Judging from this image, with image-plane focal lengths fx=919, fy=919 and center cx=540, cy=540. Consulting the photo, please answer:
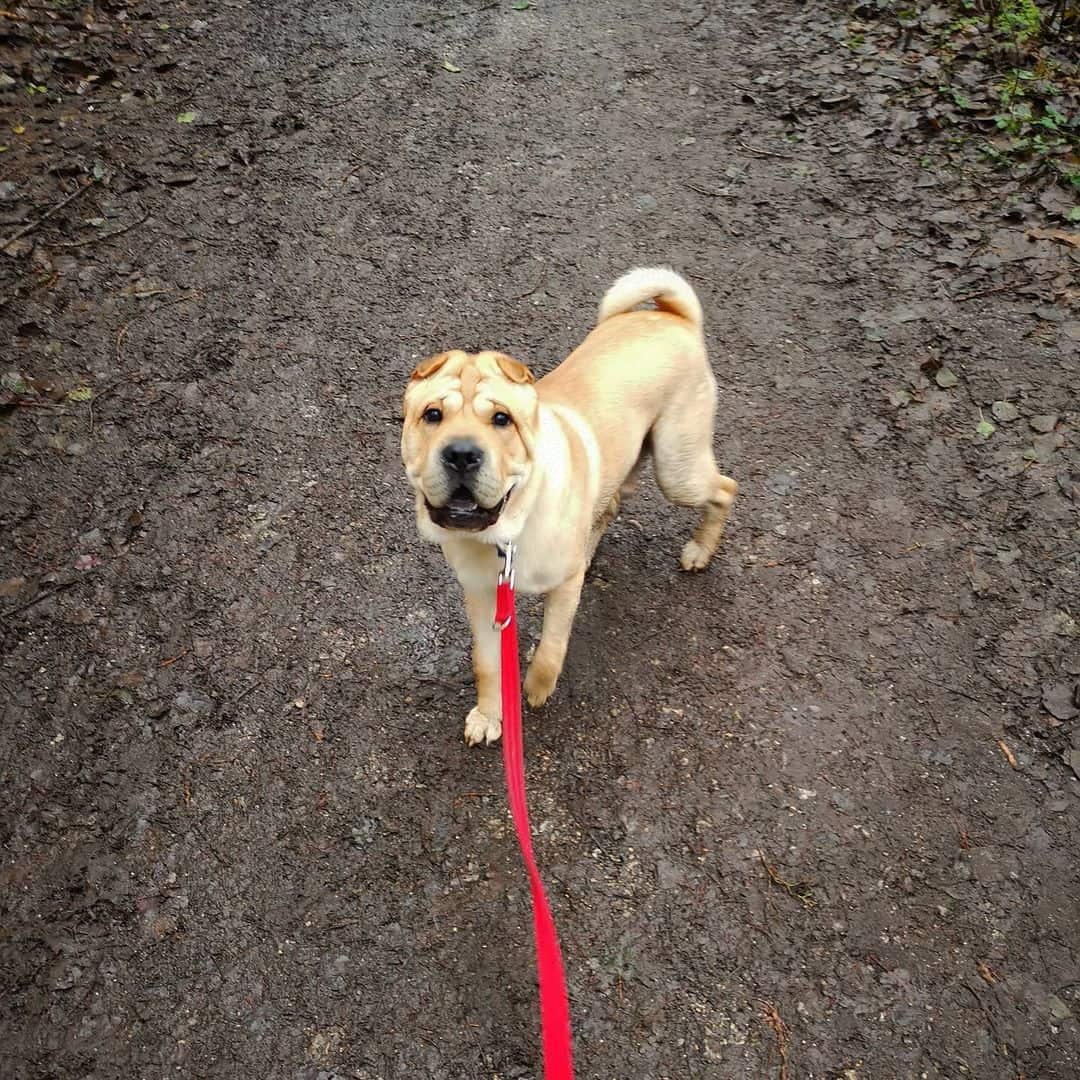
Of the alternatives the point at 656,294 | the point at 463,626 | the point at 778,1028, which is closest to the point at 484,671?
the point at 463,626

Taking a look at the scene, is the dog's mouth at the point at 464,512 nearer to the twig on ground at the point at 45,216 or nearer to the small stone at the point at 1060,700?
the small stone at the point at 1060,700

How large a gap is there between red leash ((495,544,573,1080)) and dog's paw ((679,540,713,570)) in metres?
1.37

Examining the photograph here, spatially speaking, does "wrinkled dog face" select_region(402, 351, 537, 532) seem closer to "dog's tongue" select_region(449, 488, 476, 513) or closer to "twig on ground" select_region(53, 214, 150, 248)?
"dog's tongue" select_region(449, 488, 476, 513)

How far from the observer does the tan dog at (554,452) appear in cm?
264

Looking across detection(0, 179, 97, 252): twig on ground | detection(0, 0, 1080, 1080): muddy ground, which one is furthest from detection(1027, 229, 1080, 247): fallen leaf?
detection(0, 179, 97, 252): twig on ground

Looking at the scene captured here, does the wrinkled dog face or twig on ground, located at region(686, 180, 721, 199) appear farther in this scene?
twig on ground, located at region(686, 180, 721, 199)

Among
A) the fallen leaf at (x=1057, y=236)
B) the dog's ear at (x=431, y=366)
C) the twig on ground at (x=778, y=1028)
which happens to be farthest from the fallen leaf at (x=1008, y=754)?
the fallen leaf at (x=1057, y=236)

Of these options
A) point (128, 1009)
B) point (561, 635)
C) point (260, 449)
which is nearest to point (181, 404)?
point (260, 449)

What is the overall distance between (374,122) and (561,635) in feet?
15.8

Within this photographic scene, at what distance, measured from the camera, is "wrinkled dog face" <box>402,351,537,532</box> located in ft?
8.31

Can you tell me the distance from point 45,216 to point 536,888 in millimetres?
5215

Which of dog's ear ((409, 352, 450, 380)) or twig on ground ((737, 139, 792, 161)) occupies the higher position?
dog's ear ((409, 352, 450, 380))

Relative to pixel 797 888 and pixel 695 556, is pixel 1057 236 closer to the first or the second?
pixel 695 556

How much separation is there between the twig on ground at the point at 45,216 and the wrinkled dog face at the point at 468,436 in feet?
12.8
